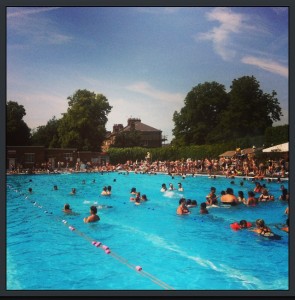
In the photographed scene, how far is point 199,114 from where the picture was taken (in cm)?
564

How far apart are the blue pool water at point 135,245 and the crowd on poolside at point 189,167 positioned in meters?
0.25

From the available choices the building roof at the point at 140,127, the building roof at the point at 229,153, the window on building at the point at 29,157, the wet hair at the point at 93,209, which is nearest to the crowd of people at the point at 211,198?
the wet hair at the point at 93,209

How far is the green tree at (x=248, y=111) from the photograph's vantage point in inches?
205

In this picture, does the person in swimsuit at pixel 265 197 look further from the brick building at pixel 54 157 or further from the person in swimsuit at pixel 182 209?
the brick building at pixel 54 157

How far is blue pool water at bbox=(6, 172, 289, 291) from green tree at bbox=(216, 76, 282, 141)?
0.80m

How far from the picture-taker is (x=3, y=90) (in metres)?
5.04

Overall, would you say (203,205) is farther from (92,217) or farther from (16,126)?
(16,126)

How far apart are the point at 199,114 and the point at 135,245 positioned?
6.67 feet

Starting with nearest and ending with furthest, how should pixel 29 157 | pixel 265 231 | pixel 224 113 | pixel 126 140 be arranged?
1. pixel 265 231
2. pixel 29 157
3. pixel 224 113
4. pixel 126 140

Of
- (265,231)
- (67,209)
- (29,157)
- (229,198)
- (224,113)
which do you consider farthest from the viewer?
(224,113)

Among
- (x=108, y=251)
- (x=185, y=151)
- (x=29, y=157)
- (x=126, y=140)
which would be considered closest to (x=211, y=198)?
(x=185, y=151)

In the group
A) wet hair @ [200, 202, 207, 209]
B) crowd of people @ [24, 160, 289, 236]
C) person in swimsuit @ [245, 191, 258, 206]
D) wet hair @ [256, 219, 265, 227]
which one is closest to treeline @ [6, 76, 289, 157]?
crowd of people @ [24, 160, 289, 236]

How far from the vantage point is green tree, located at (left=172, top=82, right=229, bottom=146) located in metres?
5.38

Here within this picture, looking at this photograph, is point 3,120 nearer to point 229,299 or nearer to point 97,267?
point 97,267
